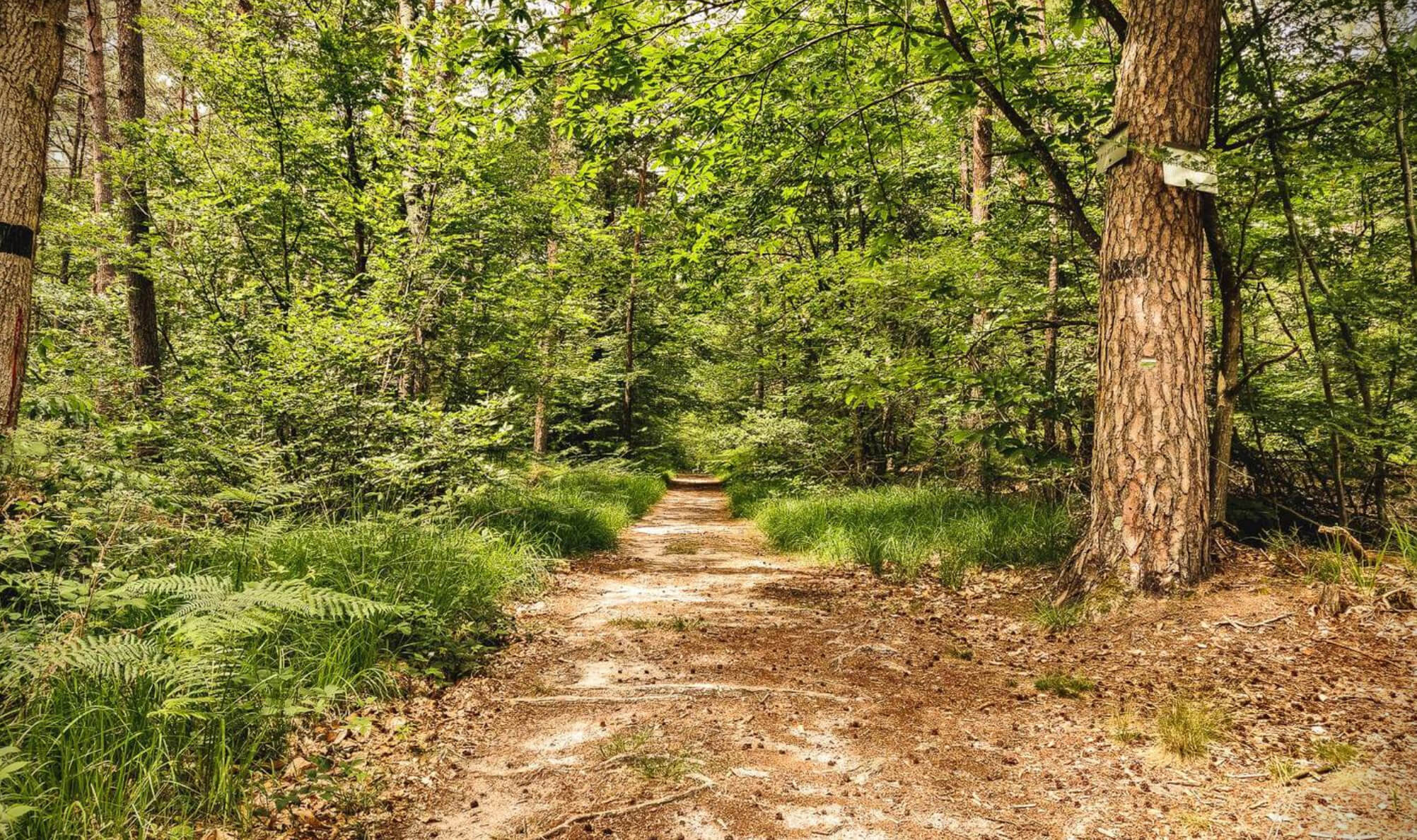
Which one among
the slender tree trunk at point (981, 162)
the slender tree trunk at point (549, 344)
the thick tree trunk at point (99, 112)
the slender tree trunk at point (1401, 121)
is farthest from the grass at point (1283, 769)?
the thick tree trunk at point (99, 112)

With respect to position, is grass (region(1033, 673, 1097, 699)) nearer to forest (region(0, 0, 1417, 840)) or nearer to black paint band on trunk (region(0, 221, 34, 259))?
forest (region(0, 0, 1417, 840))

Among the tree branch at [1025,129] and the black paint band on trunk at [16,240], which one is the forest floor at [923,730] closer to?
the tree branch at [1025,129]

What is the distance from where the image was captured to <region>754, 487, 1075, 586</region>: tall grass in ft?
20.0

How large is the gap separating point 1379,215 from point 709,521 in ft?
33.8

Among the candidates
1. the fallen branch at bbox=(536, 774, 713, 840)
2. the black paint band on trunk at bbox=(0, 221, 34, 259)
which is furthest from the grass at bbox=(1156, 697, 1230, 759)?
the black paint band on trunk at bbox=(0, 221, 34, 259)

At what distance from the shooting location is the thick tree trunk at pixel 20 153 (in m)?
2.96

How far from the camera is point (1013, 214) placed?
6707mm

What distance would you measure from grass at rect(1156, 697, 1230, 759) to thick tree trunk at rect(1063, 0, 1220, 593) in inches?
50.9

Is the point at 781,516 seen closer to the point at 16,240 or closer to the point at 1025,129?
the point at 1025,129

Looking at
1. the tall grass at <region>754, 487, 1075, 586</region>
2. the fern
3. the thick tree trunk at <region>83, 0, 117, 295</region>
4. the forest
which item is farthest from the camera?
the thick tree trunk at <region>83, 0, 117, 295</region>

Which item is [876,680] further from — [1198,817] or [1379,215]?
[1379,215]

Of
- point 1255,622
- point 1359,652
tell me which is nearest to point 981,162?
point 1255,622

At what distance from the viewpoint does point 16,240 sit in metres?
3.03

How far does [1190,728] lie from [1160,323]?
2556 mm
